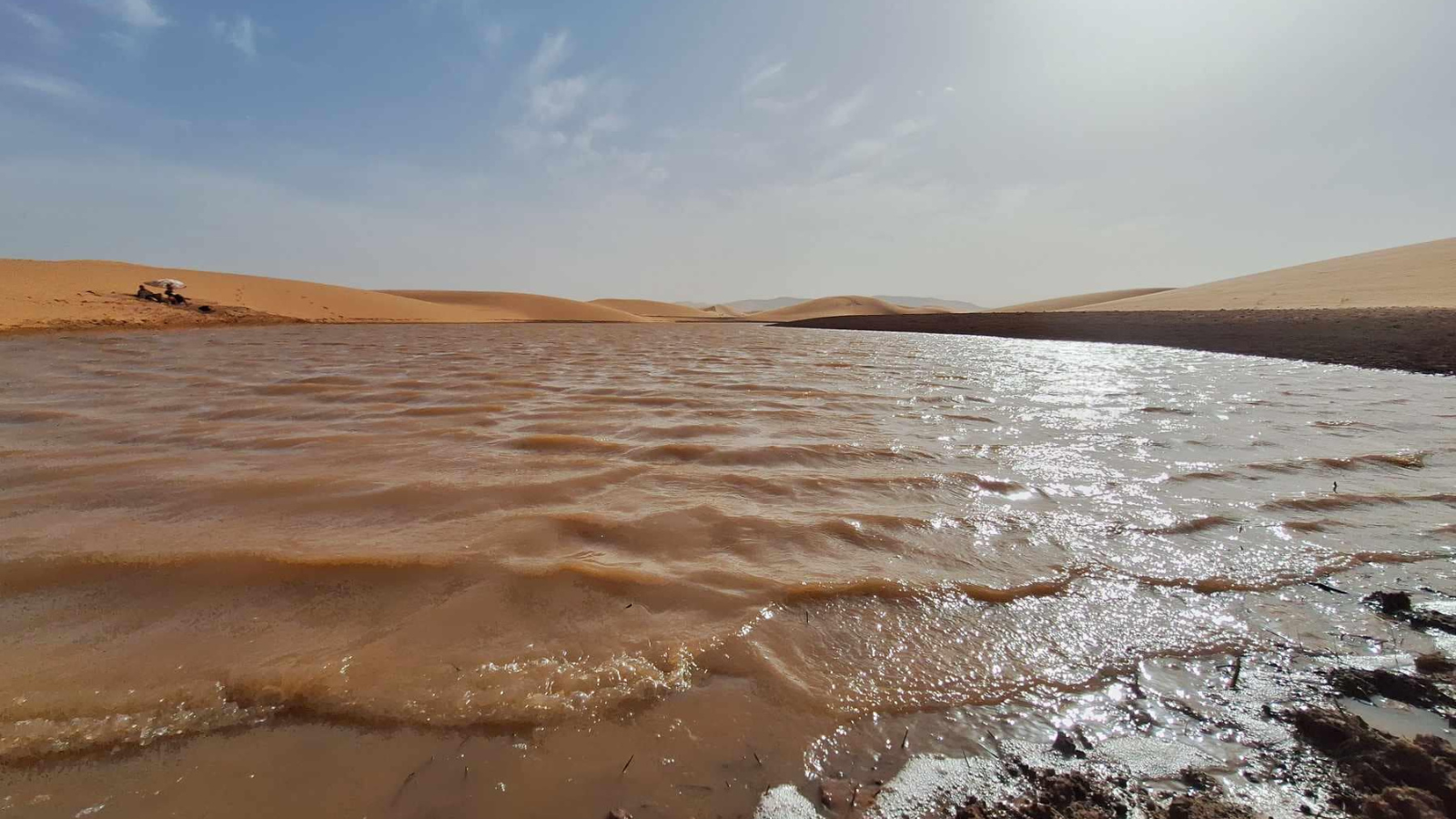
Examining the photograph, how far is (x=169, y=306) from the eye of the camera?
20.1m

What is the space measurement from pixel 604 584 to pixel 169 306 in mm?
26731

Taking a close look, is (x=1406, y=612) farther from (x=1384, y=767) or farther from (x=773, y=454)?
(x=773, y=454)

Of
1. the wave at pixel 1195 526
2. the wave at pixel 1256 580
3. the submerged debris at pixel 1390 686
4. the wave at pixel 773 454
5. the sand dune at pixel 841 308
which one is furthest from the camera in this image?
the sand dune at pixel 841 308

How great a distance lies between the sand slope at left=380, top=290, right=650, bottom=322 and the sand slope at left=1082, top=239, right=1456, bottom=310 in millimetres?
34976

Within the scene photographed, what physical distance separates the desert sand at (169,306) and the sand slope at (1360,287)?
3399 cm

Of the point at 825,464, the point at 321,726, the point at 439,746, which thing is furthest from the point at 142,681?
the point at 825,464

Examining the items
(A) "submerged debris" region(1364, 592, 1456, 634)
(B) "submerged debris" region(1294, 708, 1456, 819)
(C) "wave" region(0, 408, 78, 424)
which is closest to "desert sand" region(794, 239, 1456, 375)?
(A) "submerged debris" region(1364, 592, 1456, 634)

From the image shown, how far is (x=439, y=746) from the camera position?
1.32 meters

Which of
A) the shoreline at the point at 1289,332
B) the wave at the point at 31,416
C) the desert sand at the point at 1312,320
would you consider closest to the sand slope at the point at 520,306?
the desert sand at the point at 1312,320

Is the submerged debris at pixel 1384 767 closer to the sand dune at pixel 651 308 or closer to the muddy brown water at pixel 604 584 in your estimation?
the muddy brown water at pixel 604 584

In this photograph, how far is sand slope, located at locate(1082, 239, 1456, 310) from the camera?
16016 mm

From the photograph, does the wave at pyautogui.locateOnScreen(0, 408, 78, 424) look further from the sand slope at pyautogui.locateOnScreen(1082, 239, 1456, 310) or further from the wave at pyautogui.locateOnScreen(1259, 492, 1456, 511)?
the sand slope at pyautogui.locateOnScreen(1082, 239, 1456, 310)

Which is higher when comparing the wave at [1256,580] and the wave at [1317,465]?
the wave at [1317,465]

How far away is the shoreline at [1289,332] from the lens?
377 inches
